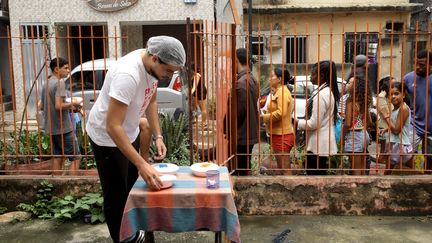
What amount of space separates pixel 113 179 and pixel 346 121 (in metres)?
2.65

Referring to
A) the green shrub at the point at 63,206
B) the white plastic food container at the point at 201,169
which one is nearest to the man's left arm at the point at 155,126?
the white plastic food container at the point at 201,169

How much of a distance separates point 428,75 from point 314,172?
1549 millimetres

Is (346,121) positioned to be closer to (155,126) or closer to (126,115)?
(155,126)

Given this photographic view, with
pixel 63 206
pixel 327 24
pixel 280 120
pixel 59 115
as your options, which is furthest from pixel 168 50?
pixel 327 24

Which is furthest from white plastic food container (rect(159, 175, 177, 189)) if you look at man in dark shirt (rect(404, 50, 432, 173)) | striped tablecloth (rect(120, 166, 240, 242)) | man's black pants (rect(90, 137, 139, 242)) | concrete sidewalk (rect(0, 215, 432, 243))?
man in dark shirt (rect(404, 50, 432, 173))

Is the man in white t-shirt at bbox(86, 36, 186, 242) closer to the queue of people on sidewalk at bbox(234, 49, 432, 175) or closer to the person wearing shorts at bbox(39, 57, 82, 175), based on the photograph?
the queue of people on sidewalk at bbox(234, 49, 432, 175)

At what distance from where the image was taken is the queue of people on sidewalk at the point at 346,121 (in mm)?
4902

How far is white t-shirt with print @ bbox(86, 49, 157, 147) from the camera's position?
2912mm

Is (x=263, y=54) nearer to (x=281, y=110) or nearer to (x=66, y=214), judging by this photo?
(x=281, y=110)

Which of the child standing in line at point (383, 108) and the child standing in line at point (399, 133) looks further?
the child standing in line at point (383, 108)

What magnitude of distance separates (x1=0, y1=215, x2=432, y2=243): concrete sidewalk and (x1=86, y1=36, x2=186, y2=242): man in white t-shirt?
1054 mm

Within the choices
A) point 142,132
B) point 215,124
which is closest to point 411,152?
point 215,124

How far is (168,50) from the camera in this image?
2.91m

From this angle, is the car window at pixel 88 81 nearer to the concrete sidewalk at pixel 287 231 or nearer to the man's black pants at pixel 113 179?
the concrete sidewalk at pixel 287 231
